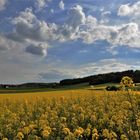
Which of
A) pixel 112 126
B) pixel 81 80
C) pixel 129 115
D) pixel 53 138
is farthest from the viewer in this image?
pixel 81 80

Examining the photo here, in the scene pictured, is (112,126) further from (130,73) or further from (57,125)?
(130,73)

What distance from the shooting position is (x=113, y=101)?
21.1m

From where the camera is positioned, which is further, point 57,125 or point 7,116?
point 7,116

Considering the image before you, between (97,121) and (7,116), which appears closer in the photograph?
(97,121)

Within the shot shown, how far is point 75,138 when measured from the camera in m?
9.66

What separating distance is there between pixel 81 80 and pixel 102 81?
12801mm

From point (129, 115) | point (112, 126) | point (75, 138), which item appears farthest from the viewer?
point (129, 115)

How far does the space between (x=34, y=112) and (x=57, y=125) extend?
5445mm

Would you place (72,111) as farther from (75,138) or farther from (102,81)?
(102,81)

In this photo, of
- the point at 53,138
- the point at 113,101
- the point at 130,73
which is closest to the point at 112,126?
the point at 53,138

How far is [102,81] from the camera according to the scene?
77.4 meters

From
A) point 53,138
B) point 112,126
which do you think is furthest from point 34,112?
point 53,138

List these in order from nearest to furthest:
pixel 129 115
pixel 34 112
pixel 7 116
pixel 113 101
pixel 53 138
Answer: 1. pixel 53 138
2. pixel 129 115
3. pixel 7 116
4. pixel 34 112
5. pixel 113 101

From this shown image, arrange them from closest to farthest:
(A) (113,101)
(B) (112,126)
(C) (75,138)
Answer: (C) (75,138)
(B) (112,126)
(A) (113,101)
